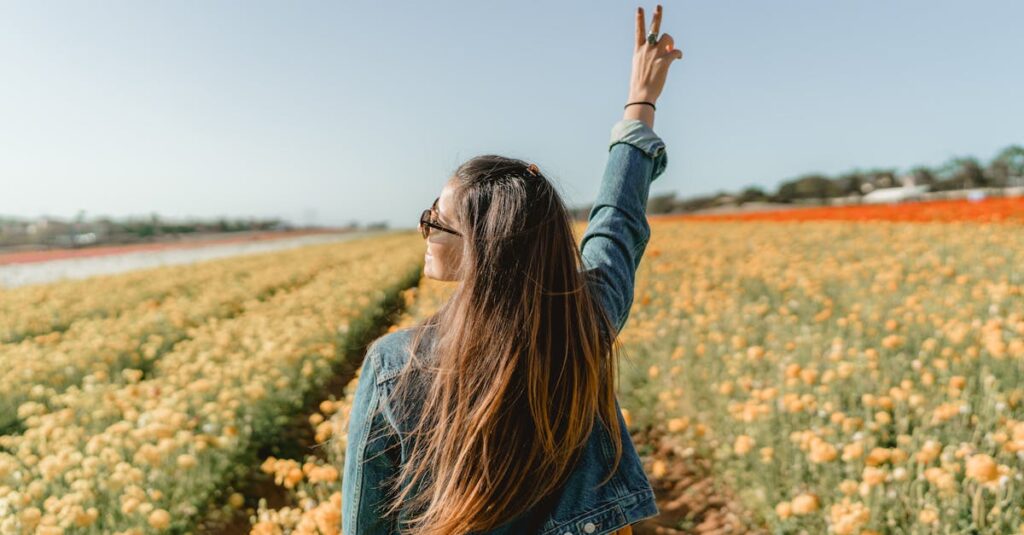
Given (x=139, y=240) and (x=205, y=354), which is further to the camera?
(x=139, y=240)

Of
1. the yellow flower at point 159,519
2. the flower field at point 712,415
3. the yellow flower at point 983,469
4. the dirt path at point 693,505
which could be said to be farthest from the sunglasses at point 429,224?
the dirt path at point 693,505

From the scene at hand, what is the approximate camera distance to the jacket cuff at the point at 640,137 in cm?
138

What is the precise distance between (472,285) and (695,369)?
12.3 feet

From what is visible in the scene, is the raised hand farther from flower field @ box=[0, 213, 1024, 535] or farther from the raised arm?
flower field @ box=[0, 213, 1024, 535]

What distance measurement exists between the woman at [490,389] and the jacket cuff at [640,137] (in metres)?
0.34

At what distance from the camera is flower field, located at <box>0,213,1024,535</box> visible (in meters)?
2.62

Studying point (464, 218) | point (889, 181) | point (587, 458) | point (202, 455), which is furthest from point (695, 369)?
point (889, 181)

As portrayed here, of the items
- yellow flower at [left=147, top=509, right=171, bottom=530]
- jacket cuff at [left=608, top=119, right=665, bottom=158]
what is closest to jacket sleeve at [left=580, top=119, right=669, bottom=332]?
jacket cuff at [left=608, top=119, right=665, bottom=158]

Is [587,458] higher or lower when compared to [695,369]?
higher

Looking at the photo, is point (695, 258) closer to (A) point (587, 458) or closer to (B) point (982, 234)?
(B) point (982, 234)

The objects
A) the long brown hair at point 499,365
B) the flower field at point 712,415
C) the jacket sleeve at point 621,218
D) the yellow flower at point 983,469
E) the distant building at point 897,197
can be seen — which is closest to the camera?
the long brown hair at point 499,365

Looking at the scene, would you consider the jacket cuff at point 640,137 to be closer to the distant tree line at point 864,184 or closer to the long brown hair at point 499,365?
the long brown hair at point 499,365

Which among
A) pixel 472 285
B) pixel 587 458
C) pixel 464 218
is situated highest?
pixel 464 218

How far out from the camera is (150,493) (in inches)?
107
